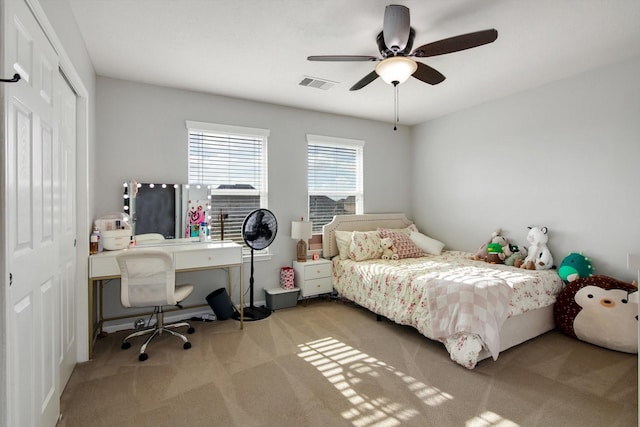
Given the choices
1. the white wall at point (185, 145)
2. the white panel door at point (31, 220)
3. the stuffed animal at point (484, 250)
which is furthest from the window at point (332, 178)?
the white panel door at point (31, 220)

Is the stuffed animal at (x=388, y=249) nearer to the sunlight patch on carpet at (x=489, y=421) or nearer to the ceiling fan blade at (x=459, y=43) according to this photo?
the sunlight patch on carpet at (x=489, y=421)

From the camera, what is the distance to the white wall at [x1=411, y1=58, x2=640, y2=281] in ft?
9.86

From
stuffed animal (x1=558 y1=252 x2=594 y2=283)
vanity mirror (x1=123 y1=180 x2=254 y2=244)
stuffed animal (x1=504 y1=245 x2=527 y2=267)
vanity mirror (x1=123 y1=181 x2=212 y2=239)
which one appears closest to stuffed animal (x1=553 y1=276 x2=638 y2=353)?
stuffed animal (x1=558 y1=252 x2=594 y2=283)

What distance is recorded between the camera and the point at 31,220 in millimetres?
1400

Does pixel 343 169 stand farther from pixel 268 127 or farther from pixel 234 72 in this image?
pixel 234 72

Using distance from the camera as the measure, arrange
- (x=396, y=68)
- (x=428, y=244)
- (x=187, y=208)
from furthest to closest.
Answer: (x=428, y=244)
(x=187, y=208)
(x=396, y=68)

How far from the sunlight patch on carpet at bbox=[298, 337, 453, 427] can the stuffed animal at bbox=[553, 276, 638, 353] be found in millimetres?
1758

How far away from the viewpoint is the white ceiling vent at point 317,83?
3.32 metres

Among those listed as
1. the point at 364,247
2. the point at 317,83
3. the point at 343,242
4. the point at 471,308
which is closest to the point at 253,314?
the point at 343,242

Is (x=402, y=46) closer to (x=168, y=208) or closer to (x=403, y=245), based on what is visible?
(x=403, y=245)

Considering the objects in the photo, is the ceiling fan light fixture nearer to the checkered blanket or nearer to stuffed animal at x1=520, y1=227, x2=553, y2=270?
the checkered blanket

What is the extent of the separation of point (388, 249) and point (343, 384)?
216 cm

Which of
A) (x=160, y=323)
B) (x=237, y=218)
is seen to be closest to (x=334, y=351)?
(x=160, y=323)

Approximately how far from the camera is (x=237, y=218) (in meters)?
3.94
